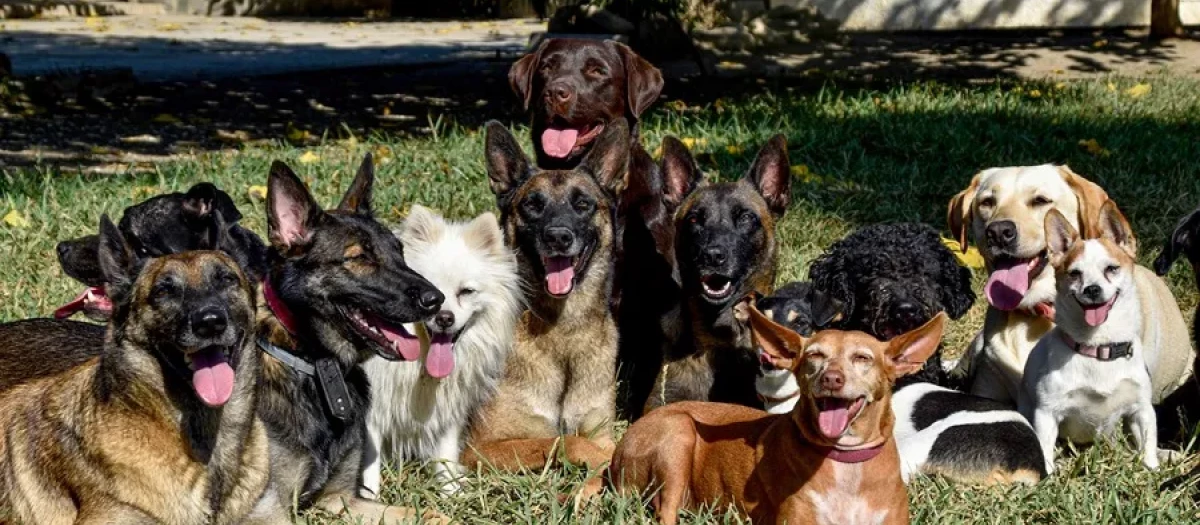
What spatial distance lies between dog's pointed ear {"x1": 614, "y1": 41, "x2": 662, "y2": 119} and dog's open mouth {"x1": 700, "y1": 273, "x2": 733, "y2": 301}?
1.70m

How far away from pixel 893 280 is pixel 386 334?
2180 millimetres

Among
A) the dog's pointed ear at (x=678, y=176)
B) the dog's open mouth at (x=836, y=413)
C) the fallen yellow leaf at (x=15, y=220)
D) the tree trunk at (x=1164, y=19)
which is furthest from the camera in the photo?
the tree trunk at (x=1164, y=19)

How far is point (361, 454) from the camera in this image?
506 cm

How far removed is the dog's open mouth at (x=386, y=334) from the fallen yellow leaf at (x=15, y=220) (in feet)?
14.4

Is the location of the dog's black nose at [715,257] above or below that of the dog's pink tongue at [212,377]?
below

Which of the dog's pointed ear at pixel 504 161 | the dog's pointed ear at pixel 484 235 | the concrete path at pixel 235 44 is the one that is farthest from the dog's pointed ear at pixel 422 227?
the concrete path at pixel 235 44

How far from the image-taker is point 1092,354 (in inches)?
209

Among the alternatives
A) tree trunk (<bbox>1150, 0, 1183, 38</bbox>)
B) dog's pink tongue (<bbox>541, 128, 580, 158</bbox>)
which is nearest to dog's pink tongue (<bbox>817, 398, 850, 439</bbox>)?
dog's pink tongue (<bbox>541, 128, 580, 158</bbox>)

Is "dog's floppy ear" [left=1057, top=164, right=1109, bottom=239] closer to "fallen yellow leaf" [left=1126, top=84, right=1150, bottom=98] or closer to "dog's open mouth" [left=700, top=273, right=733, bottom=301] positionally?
"dog's open mouth" [left=700, top=273, right=733, bottom=301]

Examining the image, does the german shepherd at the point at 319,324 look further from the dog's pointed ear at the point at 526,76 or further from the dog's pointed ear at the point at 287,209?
the dog's pointed ear at the point at 526,76

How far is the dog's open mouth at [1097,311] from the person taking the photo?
5.20 meters

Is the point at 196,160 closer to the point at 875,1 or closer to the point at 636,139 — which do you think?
the point at 636,139

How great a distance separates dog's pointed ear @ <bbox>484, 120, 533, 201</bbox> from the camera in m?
5.90

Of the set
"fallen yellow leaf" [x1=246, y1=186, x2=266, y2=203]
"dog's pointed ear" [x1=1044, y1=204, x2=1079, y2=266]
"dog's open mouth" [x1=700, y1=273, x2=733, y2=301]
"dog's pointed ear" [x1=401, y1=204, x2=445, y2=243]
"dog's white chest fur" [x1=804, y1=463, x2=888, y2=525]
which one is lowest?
"dog's white chest fur" [x1=804, y1=463, x2=888, y2=525]
